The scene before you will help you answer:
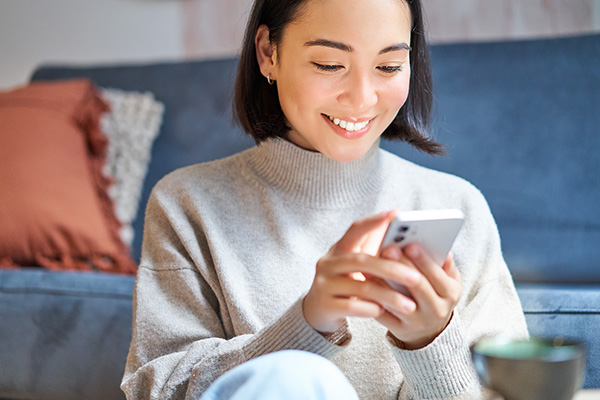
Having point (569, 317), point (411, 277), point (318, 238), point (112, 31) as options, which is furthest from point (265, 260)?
point (112, 31)

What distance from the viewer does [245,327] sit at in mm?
1136

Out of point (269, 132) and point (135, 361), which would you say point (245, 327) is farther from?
point (269, 132)

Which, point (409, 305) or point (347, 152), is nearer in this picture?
point (409, 305)

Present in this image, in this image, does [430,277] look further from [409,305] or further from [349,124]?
[349,124]

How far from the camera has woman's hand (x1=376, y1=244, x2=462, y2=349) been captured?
823 millimetres

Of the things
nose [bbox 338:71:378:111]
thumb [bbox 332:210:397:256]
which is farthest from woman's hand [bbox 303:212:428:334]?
nose [bbox 338:71:378:111]

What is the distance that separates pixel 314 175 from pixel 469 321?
1.18 feet

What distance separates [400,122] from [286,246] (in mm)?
320

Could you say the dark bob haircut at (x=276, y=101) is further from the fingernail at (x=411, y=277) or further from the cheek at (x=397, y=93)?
the fingernail at (x=411, y=277)

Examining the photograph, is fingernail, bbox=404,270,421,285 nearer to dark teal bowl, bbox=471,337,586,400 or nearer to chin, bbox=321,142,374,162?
dark teal bowl, bbox=471,337,586,400

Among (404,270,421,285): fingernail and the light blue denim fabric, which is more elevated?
(404,270,421,285): fingernail

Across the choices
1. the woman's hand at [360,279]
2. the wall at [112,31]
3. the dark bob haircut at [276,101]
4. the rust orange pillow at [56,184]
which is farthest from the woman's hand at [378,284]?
the wall at [112,31]

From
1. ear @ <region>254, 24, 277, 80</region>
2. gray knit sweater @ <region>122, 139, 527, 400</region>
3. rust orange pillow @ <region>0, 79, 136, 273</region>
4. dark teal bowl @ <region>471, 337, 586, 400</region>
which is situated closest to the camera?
dark teal bowl @ <region>471, 337, 586, 400</region>

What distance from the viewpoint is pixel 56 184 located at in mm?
2002
